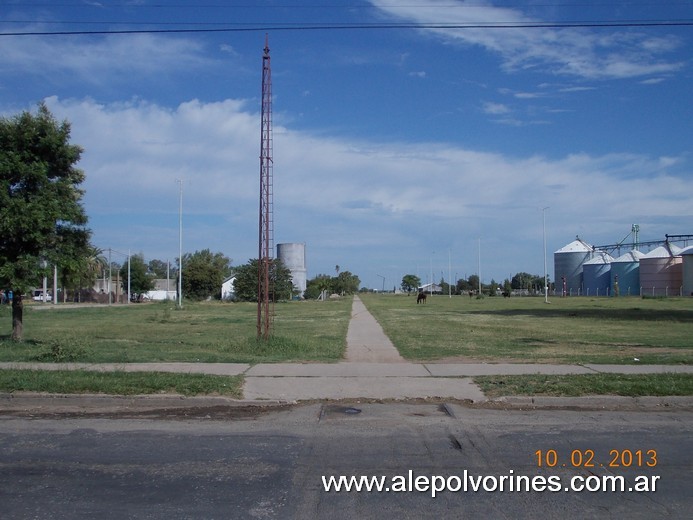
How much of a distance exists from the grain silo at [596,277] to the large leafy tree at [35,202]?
117 m

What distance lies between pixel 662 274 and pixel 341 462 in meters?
119

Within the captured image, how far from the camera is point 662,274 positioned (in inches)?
4478

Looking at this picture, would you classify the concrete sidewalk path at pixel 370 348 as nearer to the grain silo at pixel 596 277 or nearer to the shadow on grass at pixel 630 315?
the shadow on grass at pixel 630 315

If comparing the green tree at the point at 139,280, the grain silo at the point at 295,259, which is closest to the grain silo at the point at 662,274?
the grain silo at the point at 295,259

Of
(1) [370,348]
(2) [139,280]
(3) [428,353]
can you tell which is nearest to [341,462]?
(3) [428,353]

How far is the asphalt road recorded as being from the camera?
600cm

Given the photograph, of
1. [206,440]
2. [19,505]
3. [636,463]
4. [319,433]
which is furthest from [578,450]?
[19,505]

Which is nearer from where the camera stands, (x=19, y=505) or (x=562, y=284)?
(x=19, y=505)

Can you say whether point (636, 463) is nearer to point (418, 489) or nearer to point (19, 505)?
point (418, 489)

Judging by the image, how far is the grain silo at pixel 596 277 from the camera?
124 m

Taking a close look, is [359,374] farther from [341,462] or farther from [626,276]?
[626,276]

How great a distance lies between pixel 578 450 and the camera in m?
7.88

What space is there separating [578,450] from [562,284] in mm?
131945

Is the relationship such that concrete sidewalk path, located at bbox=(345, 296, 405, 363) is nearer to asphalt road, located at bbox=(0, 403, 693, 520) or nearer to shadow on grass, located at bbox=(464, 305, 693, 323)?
asphalt road, located at bbox=(0, 403, 693, 520)
